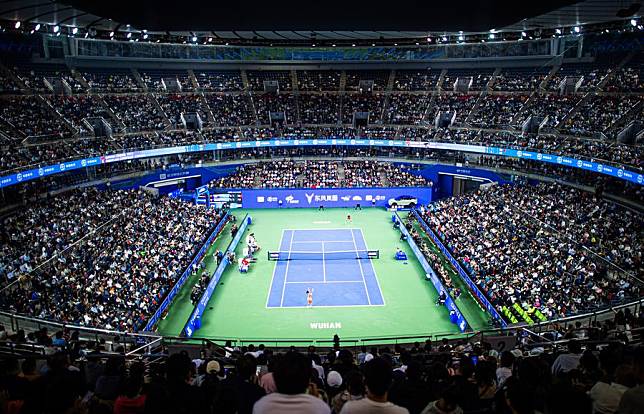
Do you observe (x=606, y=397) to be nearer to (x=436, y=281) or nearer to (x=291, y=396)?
(x=291, y=396)

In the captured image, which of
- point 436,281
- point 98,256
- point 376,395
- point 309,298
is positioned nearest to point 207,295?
point 309,298

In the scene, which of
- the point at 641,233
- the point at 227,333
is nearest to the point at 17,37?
the point at 227,333

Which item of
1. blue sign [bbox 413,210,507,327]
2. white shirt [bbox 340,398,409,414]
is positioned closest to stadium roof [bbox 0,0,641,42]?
white shirt [bbox 340,398,409,414]

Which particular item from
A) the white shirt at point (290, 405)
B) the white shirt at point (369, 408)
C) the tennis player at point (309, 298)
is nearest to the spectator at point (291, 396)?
the white shirt at point (290, 405)

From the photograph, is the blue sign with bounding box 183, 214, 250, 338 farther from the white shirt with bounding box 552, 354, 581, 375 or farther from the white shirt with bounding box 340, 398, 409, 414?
the white shirt with bounding box 340, 398, 409, 414

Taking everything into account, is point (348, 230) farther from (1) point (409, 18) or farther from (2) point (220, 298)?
(1) point (409, 18)

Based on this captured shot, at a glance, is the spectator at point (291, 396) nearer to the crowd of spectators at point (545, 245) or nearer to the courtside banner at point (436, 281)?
the crowd of spectators at point (545, 245)
